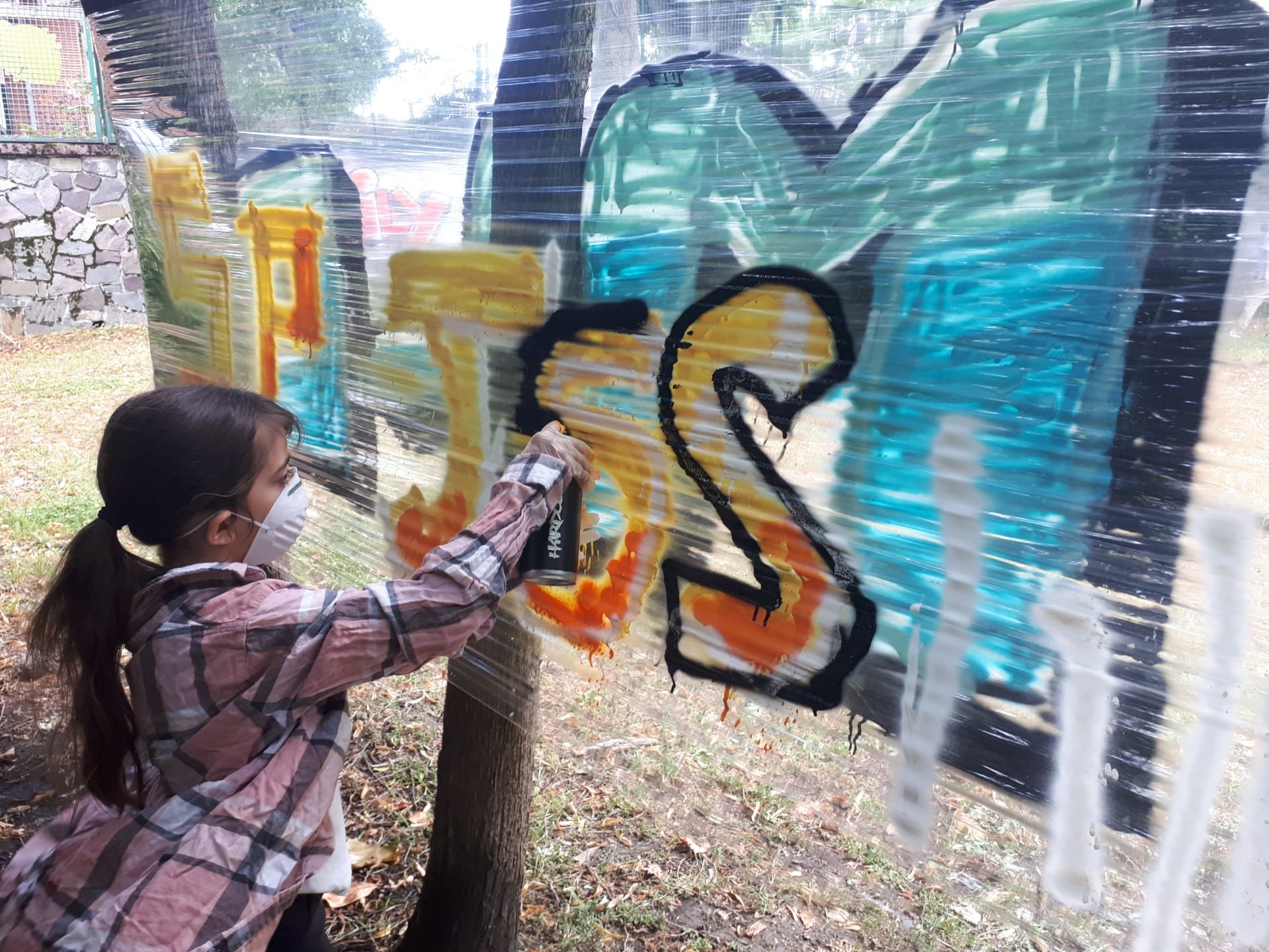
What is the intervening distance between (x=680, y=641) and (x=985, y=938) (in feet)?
5.43

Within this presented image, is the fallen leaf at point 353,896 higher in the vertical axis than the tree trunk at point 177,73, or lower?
lower

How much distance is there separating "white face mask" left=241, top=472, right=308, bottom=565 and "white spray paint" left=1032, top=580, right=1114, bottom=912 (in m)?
1.09

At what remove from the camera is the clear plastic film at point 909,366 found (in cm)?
84

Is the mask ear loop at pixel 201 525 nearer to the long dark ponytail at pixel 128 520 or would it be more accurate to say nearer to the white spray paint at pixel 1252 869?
the long dark ponytail at pixel 128 520

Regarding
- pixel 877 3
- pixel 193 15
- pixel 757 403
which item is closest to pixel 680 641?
pixel 757 403

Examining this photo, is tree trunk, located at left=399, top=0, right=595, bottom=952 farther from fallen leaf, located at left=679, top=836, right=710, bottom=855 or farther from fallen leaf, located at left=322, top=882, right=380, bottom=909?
fallen leaf, located at left=679, top=836, right=710, bottom=855

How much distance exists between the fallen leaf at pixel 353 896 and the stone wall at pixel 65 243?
25.3 ft

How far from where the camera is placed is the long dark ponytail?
131cm

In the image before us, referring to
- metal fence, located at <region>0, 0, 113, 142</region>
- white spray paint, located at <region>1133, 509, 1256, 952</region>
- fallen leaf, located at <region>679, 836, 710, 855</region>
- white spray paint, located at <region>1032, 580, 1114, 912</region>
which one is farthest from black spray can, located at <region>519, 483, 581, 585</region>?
metal fence, located at <region>0, 0, 113, 142</region>

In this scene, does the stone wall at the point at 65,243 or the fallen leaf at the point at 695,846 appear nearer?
the fallen leaf at the point at 695,846

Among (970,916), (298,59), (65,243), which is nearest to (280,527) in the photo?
(298,59)

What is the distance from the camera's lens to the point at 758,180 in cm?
111

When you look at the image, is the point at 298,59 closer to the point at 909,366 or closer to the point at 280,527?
the point at 280,527

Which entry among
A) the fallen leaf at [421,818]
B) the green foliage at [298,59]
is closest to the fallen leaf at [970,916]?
the fallen leaf at [421,818]
